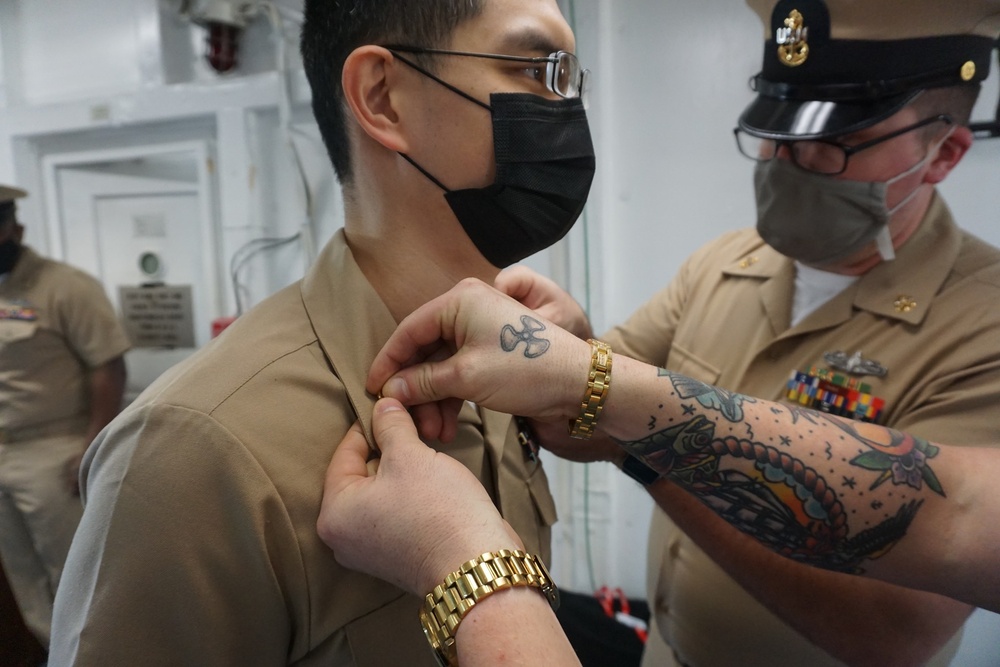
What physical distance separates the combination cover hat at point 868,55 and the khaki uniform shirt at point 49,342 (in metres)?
1.70

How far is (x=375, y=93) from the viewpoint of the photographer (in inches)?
30.3

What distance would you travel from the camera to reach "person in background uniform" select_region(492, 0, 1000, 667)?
88 centimetres

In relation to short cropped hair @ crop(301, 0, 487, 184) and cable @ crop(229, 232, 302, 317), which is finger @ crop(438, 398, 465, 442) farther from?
cable @ crop(229, 232, 302, 317)

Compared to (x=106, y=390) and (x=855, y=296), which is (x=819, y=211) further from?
(x=106, y=390)

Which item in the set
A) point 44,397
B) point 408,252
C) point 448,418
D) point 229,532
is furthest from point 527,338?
point 44,397

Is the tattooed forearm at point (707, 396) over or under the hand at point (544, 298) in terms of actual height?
under

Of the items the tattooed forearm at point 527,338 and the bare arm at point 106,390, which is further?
the bare arm at point 106,390

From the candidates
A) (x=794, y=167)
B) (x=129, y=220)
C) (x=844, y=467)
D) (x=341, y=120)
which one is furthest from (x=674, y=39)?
(x=129, y=220)

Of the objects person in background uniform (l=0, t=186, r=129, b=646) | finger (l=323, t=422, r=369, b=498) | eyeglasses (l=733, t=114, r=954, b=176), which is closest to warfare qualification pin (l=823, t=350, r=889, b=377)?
eyeglasses (l=733, t=114, r=954, b=176)

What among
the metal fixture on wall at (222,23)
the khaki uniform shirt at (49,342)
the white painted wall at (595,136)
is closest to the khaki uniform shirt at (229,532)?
the khaki uniform shirt at (49,342)

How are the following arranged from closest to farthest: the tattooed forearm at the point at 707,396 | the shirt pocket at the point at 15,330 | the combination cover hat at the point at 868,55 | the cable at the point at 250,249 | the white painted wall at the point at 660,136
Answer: the tattooed forearm at the point at 707,396, the combination cover hat at the point at 868,55, the shirt pocket at the point at 15,330, the white painted wall at the point at 660,136, the cable at the point at 250,249

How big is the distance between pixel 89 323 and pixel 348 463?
1.47 metres

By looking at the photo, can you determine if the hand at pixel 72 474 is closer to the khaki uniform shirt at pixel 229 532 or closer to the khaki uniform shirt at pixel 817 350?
the khaki uniform shirt at pixel 229 532

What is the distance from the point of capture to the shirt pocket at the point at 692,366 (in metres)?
1.27
